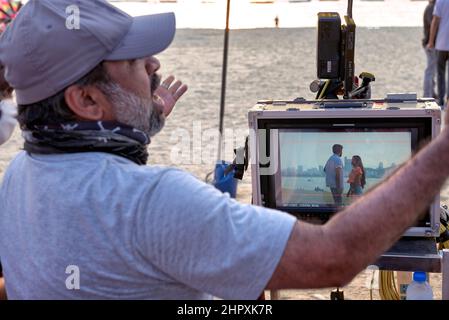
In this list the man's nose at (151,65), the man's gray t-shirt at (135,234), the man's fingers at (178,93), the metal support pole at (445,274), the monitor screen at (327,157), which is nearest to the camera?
the man's gray t-shirt at (135,234)

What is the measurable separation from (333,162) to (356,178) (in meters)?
0.09

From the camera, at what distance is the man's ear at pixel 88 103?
1.41 metres

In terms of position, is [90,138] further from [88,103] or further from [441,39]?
[441,39]

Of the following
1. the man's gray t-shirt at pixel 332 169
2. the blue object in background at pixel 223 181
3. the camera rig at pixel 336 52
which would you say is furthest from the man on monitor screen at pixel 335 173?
the blue object in background at pixel 223 181

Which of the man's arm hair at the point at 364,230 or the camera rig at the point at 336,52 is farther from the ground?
the camera rig at the point at 336,52

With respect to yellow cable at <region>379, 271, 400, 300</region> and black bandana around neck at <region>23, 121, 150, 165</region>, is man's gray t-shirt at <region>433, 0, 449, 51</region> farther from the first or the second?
black bandana around neck at <region>23, 121, 150, 165</region>

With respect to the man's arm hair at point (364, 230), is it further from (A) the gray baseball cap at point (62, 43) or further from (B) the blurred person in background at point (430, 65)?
(B) the blurred person in background at point (430, 65)

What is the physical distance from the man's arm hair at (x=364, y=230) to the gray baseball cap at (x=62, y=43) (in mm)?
458

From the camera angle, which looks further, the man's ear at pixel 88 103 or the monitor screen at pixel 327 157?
the monitor screen at pixel 327 157

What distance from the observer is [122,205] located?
1306 mm

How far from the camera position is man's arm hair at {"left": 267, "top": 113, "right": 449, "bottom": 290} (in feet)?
4.22

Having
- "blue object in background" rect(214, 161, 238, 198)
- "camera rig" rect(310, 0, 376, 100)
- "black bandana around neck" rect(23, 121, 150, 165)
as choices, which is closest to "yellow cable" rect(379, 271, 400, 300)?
"camera rig" rect(310, 0, 376, 100)

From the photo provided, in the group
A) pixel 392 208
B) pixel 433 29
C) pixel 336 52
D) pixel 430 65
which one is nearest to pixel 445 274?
pixel 336 52

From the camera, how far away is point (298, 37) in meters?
16.0
